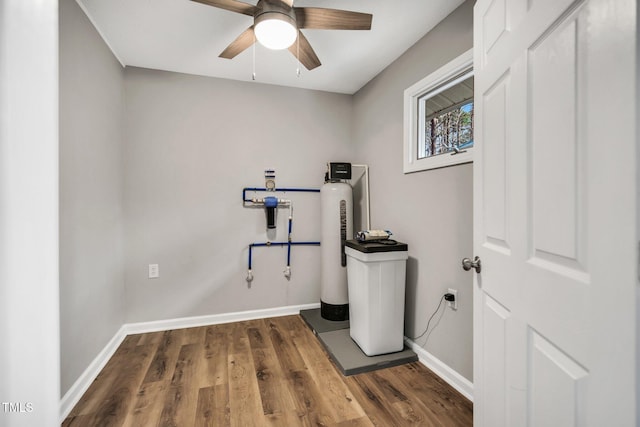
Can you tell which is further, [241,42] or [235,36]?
[235,36]

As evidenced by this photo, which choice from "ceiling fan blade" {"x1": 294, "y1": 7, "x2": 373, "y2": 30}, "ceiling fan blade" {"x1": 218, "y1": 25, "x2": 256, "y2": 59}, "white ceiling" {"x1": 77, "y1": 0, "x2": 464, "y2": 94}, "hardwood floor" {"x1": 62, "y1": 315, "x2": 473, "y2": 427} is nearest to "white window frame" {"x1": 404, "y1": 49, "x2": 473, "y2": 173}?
"white ceiling" {"x1": 77, "y1": 0, "x2": 464, "y2": 94}

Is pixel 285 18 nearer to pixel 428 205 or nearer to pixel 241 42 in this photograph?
pixel 241 42

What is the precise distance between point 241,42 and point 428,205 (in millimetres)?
1723

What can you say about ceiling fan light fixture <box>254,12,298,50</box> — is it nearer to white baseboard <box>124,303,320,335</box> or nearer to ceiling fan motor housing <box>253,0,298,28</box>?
ceiling fan motor housing <box>253,0,298,28</box>

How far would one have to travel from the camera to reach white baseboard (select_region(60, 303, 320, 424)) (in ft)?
5.41

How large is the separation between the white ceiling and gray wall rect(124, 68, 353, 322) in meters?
0.25

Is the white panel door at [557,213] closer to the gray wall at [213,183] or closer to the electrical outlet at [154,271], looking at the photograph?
the gray wall at [213,183]

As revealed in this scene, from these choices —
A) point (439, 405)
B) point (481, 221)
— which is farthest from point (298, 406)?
point (481, 221)

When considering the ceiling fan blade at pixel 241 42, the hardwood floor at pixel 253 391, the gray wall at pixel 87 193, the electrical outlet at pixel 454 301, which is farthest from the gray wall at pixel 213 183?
the electrical outlet at pixel 454 301

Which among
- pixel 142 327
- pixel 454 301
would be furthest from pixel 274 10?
pixel 142 327

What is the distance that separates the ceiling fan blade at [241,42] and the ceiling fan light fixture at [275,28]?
19 cm

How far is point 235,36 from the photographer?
2.12 metres

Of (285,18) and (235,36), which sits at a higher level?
(235,36)

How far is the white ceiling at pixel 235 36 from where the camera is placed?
5.87ft
